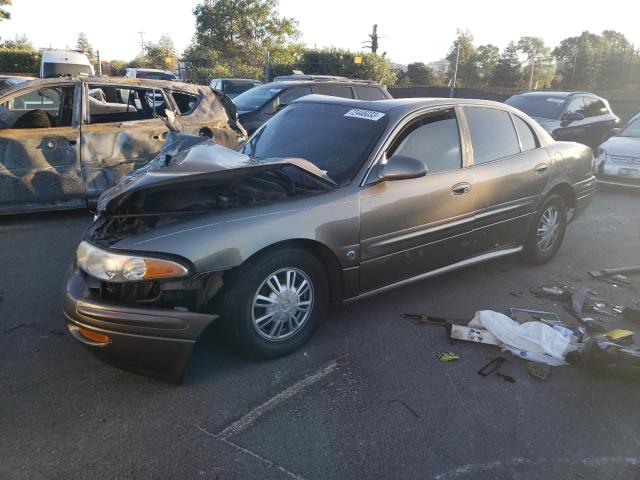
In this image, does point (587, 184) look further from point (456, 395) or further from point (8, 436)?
point (8, 436)

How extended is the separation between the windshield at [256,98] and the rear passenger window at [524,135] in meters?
5.82

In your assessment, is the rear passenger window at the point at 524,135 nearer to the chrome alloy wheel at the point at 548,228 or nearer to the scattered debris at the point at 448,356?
the chrome alloy wheel at the point at 548,228

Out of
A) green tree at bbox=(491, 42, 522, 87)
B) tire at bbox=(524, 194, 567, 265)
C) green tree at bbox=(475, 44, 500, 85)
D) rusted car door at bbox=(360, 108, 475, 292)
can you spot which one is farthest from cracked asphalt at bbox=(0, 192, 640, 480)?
green tree at bbox=(475, 44, 500, 85)

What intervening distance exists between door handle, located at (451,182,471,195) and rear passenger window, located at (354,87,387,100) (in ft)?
21.2

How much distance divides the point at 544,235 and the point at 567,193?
54 cm

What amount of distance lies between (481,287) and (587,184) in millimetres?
1966

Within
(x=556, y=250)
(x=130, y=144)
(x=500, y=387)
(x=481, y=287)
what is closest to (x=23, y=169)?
(x=130, y=144)

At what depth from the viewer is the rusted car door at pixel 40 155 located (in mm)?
5930

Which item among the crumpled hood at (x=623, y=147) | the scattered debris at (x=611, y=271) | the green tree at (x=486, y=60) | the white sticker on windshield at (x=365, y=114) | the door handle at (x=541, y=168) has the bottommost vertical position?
the scattered debris at (x=611, y=271)

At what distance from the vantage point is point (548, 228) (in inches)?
206

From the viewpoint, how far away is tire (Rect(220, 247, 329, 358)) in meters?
3.03

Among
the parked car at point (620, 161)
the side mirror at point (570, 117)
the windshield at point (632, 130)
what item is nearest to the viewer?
the parked car at point (620, 161)

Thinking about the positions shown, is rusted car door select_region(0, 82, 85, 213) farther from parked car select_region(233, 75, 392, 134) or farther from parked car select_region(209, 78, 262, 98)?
parked car select_region(209, 78, 262, 98)

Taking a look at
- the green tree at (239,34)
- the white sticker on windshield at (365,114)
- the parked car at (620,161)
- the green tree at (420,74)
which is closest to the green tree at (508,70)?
the green tree at (420,74)
